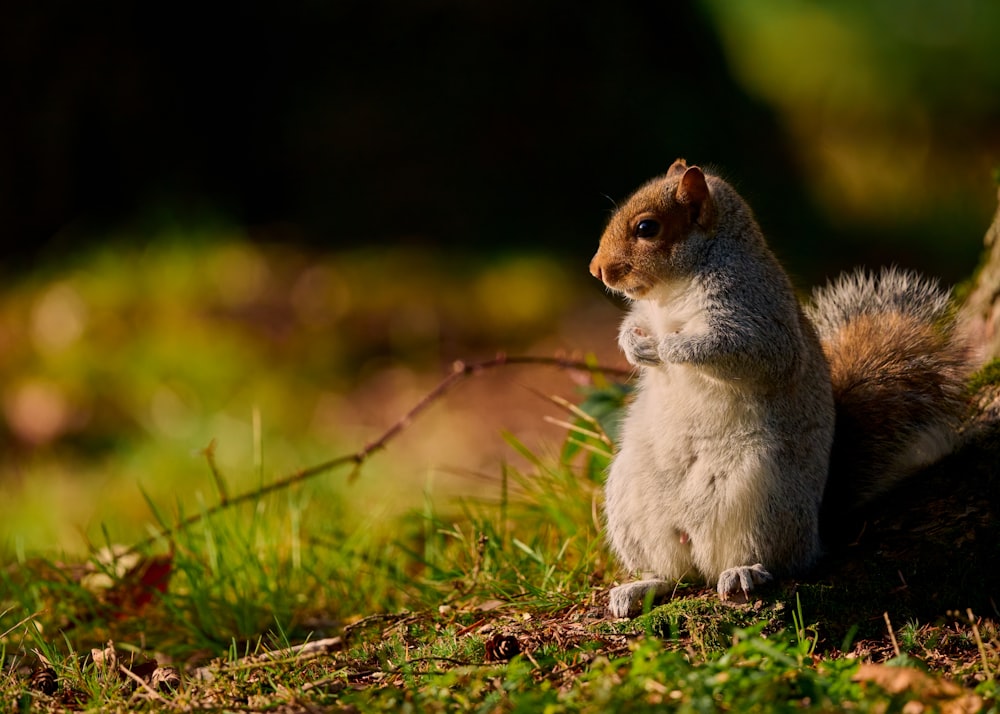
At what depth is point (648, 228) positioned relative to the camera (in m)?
2.41

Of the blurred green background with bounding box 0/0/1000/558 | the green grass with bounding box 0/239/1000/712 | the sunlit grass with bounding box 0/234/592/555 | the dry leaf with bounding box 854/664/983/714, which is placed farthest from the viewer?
the blurred green background with bounding box 0/0/1000/558

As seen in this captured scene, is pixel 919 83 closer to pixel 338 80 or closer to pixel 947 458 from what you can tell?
pixel 338 80

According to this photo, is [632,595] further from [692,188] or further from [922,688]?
[692,188]

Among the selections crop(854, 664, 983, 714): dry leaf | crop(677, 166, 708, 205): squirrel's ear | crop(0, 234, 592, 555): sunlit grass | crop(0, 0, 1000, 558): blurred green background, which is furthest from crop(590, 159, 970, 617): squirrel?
crop(0, 0, 1000, 558): blurred green background

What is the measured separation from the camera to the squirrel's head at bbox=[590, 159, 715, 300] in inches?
94.0

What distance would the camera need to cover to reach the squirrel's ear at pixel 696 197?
2369mm

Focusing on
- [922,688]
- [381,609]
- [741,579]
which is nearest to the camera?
[922,688]

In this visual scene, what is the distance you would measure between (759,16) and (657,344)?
20.2ft

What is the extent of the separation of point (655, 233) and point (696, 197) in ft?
0.37

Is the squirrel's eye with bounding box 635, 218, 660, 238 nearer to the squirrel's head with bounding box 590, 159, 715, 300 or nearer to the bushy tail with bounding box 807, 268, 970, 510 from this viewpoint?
the squirrel's head with bounding box 590, 159, 715, 300

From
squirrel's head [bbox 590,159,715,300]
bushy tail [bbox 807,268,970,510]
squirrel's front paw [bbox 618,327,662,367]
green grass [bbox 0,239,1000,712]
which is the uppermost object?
squirrel's head [bbox 590,159,715,300]

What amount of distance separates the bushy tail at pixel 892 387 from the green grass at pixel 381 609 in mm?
370

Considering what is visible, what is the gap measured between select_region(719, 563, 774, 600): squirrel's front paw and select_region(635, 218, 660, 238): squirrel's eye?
0.71 meters

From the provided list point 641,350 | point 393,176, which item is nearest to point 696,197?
point 641,350
